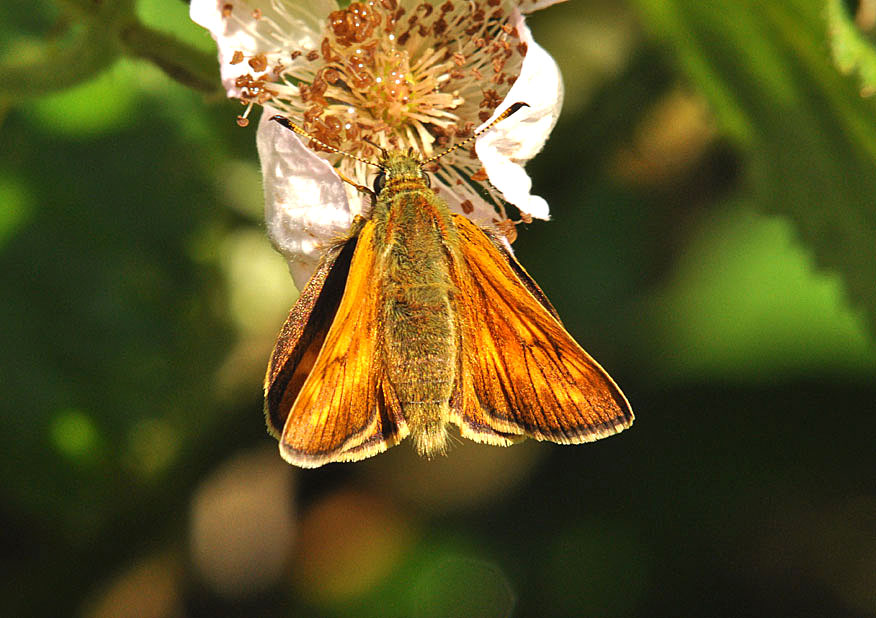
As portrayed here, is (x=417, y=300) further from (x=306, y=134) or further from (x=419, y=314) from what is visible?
(x=306, y=134)

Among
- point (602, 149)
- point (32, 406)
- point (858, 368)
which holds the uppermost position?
point (602, 149)

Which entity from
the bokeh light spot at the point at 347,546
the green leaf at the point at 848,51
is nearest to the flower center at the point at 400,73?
the green leaf at the point at 848,51

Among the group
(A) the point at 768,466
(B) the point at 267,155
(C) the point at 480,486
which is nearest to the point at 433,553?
(C) the point at 480,486

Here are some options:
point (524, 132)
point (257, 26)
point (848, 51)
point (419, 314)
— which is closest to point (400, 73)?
point (257, 26)

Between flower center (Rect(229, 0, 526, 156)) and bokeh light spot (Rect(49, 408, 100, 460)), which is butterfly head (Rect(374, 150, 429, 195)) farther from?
bokeh light spot (Rect(49, 408, 100, 460))

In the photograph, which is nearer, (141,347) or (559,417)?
(559,417)

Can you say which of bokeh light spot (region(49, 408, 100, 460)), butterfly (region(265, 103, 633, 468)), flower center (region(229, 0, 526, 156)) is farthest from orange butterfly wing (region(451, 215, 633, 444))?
bokeh light spot (region(49, 408, 100, 460))

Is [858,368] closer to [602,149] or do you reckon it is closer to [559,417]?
[602,149]
